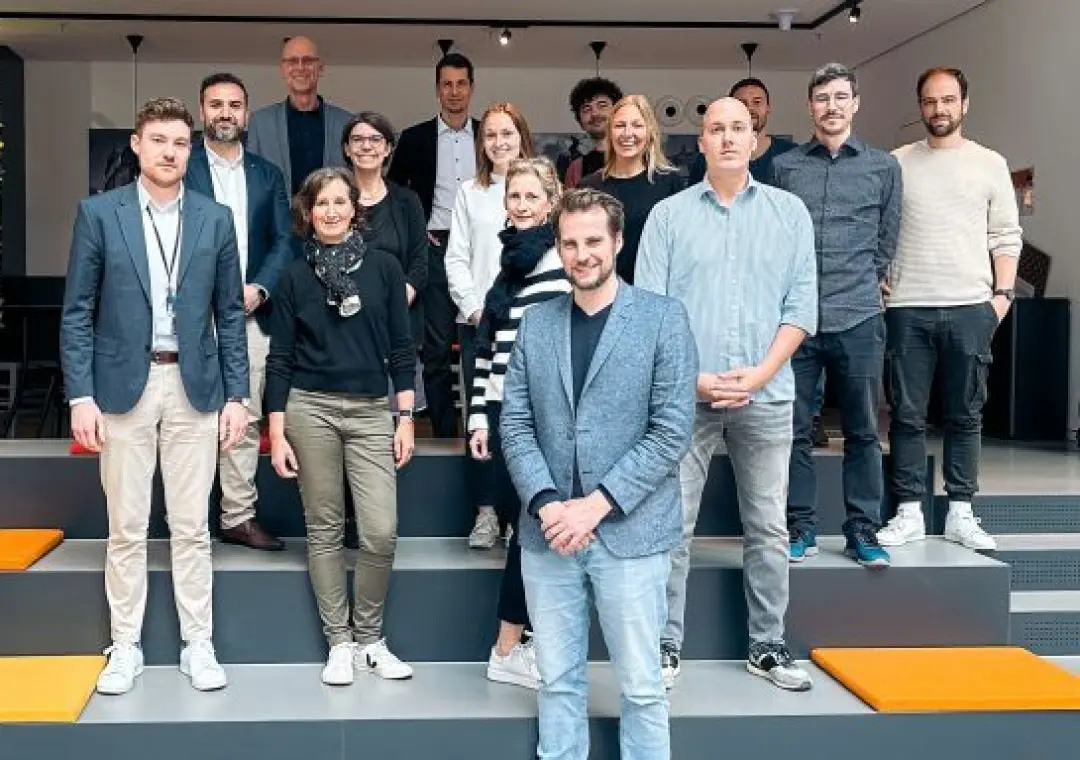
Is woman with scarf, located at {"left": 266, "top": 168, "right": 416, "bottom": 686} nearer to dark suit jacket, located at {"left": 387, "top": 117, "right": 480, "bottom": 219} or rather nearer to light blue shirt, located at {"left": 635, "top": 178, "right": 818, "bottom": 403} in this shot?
light blue shirt, located at {"left": 635, "top": 178, "right": 818, "bottom": 403}

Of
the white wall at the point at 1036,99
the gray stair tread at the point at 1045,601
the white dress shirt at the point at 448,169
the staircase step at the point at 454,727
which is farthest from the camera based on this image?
the white wall at the point at 1036,99

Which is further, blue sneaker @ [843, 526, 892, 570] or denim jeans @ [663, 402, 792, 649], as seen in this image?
blue sneaker @ [843, 526, 892, 570]

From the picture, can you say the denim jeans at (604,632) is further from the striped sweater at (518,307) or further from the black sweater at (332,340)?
the black sweater at (332,340)

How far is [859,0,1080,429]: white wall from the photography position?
787 cm

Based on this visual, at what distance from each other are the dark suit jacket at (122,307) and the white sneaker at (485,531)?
1099 millimetres

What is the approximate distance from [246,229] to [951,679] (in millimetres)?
2572

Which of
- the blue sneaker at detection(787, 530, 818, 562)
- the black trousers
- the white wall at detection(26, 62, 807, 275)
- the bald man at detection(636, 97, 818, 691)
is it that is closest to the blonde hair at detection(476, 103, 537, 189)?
the black trousers

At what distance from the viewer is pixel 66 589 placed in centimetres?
393

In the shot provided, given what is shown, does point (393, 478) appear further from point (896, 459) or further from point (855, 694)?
point (896, 459)

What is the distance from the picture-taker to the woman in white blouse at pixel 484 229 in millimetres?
4223

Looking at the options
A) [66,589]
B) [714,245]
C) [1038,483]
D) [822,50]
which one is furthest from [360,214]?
[822,50]

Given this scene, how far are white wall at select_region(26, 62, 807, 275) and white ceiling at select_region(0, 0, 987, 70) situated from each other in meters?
0.23

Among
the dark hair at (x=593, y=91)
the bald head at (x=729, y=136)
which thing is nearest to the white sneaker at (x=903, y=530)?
the bald head at (x=729, y=136)

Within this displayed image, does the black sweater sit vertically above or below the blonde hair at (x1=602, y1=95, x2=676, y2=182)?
below
